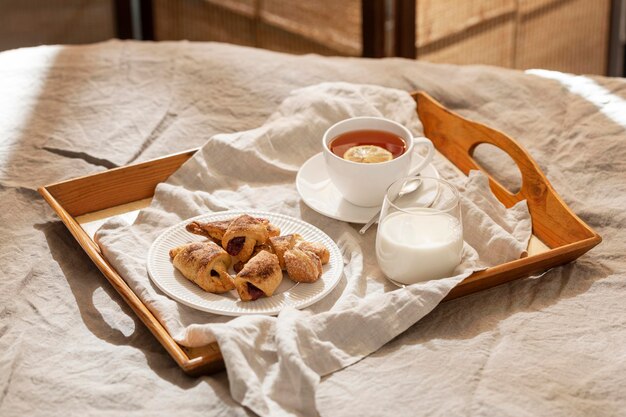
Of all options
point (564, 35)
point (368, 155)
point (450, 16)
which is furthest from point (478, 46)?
point (368, 155)

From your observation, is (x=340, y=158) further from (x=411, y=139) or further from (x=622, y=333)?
(x=622, y=333)

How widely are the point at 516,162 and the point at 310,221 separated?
0.33 meters

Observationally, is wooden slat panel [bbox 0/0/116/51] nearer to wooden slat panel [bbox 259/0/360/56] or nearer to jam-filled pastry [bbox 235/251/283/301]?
wooden slat panel [bbox 259/0/360/56]

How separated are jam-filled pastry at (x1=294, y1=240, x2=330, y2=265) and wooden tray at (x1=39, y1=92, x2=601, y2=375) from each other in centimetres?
16

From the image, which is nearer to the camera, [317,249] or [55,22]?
[317,249]

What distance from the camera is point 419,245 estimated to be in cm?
108

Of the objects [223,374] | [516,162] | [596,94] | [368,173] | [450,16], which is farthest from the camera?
[450,16]

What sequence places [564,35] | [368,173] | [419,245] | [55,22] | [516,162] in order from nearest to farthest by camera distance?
[419,245], [368,173], [516,162], [564,35], [55,22]

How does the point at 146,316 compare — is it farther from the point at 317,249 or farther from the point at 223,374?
the point at 317,249

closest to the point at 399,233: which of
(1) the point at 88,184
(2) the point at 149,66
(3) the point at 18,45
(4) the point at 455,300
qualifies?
(4) the point at 455,300

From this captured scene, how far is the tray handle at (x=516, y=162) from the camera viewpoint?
3.99 ft

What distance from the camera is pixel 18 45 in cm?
294

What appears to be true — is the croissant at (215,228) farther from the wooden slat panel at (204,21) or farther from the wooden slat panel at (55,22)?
the wooden slat panel at (55,22)

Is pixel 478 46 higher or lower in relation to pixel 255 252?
lower
